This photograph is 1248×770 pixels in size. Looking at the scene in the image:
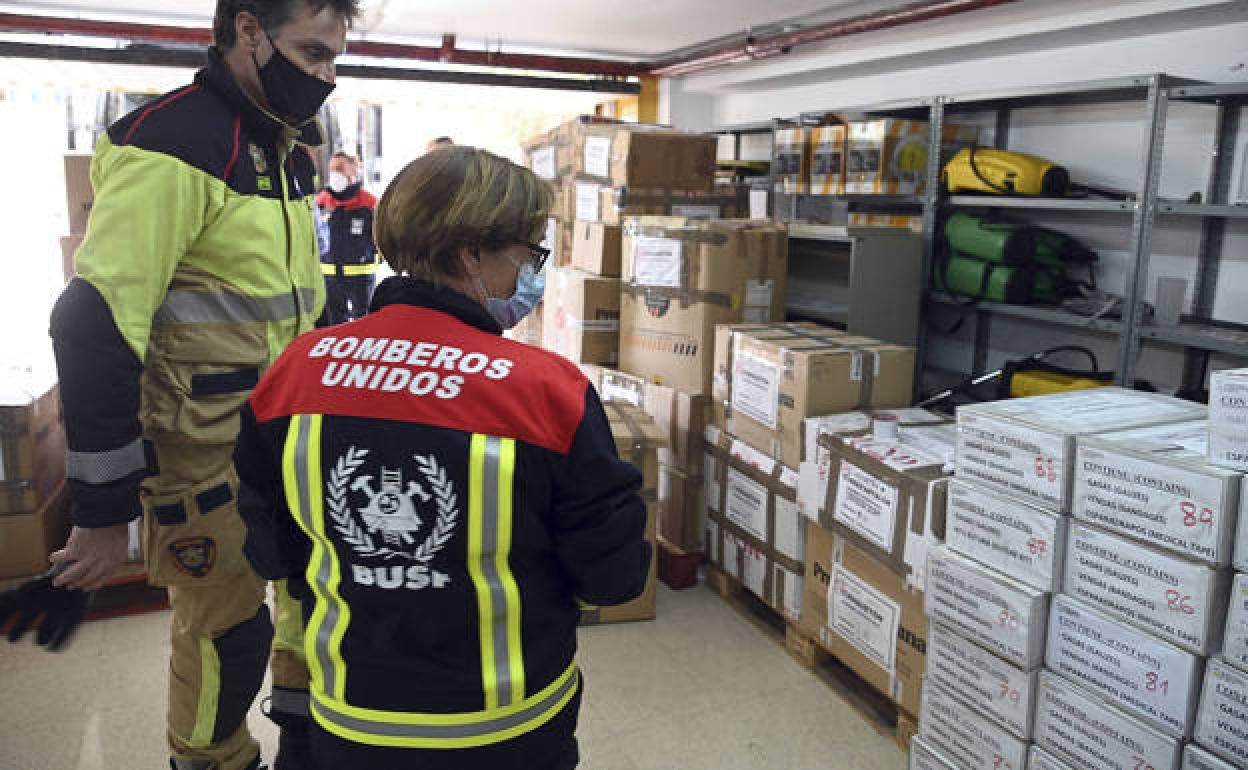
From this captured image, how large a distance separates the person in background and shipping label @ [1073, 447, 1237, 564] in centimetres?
497

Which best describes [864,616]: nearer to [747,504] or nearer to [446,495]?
[747,504]

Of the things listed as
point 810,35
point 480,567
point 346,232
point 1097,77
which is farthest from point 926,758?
point 346,232

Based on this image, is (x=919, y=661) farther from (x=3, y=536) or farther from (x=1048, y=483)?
(x=3, y=536)

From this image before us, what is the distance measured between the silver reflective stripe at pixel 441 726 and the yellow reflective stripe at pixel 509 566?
30mm

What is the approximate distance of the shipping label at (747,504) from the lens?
2.98 meters

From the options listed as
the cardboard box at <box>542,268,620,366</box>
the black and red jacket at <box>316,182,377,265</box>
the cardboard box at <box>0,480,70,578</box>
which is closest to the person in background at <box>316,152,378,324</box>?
the black and red jacket at <box>316,182,377,265</box>

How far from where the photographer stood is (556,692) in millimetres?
1137

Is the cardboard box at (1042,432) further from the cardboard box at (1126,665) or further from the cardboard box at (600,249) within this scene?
the cardboard box at (600,249)

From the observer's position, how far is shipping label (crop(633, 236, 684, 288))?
332 cm

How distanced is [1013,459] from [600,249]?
7.30 ft

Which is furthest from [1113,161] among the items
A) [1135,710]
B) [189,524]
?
[189,524]

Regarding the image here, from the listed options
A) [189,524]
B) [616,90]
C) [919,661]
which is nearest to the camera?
[189,524]

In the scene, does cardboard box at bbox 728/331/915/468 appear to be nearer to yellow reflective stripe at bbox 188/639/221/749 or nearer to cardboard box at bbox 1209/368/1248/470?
cardboard box at bbox 1209/368/1248/470

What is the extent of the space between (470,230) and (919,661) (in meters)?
1.75
